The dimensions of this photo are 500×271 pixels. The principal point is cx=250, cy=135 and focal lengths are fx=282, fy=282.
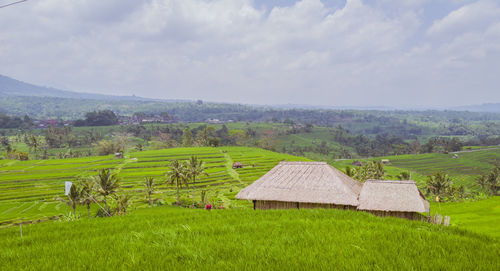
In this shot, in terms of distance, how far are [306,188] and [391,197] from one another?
5830 mm

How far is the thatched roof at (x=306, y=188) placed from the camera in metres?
20.2

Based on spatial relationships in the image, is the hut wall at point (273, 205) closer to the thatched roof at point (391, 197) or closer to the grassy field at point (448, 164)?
the thatched roof at point (391, 197)

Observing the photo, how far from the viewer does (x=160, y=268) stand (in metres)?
4.08

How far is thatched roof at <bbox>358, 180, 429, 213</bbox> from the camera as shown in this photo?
62.0ft

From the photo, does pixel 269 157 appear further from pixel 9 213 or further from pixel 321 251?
pixel 321 251

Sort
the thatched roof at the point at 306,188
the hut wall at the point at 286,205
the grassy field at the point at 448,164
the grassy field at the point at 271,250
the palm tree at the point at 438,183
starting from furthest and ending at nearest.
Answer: the grassy field at the point at 448,164
the palm tree at the point at 438,183
the hut wall at the point at 286,205
the thatched roof at the point at 306,188
the grassy field at the point at 271,250

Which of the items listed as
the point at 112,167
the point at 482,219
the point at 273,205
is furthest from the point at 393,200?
the point at 112,167

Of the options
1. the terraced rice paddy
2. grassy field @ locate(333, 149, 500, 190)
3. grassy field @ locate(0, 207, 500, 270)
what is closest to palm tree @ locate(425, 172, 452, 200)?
the terraced rice paddy

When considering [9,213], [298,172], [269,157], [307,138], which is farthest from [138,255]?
[307,138]

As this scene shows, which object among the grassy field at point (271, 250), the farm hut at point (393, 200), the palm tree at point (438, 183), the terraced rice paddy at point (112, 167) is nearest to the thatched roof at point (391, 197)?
the farm hut at point (393, 200)

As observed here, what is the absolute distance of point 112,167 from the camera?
3108 inches

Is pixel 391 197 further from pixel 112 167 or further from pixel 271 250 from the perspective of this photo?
pixel 112 167

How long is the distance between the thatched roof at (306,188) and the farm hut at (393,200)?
35.6 inches

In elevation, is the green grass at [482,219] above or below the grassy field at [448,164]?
above
